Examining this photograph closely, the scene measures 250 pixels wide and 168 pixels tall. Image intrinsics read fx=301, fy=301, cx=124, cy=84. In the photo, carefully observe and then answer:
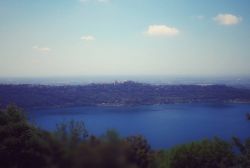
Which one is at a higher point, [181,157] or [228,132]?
[181,157]

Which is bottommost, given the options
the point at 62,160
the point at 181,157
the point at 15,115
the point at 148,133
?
the point at 148,133

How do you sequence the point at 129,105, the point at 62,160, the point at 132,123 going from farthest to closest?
the point at 129,105 < the point at 132,123 < the point at 62,160

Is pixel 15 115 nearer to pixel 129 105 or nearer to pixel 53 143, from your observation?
pixel 53 143

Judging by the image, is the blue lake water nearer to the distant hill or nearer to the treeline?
the distant hill

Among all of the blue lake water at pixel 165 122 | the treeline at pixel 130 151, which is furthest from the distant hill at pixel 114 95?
the treeline at pixel 130 151

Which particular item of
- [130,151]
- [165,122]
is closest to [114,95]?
[165,122]

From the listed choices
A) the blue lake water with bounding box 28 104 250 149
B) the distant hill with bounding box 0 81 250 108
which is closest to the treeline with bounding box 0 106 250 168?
the blue lake water with bounding box 28 104 250 149

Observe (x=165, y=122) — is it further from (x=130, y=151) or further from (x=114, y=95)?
(x=130, y=151)

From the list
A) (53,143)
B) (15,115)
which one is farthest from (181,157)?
(53,143)
